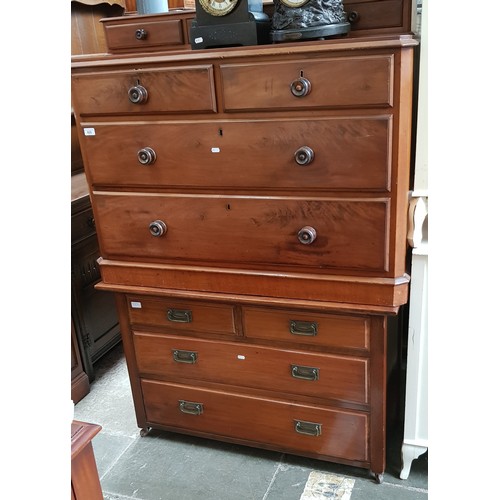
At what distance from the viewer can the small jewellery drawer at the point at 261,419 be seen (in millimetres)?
1771

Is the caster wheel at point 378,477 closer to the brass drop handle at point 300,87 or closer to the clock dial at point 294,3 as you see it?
the brass drop handle at point 300,87

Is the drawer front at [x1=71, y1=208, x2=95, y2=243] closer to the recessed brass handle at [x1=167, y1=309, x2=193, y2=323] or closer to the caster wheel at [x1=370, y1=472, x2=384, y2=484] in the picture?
the recessed brass handle at [x1=167, y1=309, x2=193, y2=323]

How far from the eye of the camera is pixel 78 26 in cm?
278

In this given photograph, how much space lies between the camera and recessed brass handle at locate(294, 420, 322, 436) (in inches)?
70.8

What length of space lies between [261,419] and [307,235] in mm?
727

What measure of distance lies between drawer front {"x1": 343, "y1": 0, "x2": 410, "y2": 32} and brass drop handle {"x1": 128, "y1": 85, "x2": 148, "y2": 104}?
2.11 ft

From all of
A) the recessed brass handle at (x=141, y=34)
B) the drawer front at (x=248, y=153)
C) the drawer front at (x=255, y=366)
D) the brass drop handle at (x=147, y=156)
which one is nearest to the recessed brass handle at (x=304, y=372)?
the drawer front at (x=255, y=366)

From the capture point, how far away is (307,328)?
67.3 inches
